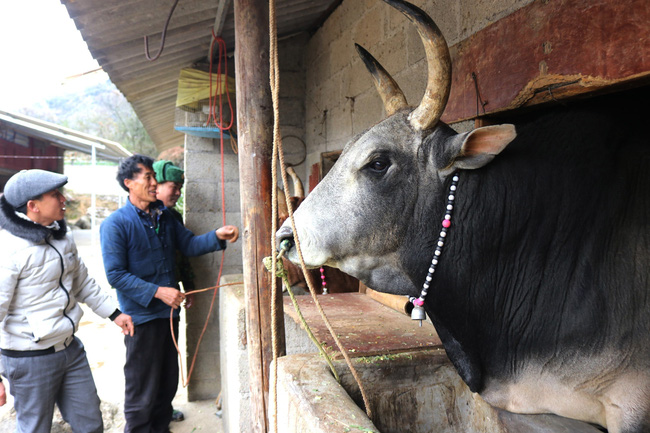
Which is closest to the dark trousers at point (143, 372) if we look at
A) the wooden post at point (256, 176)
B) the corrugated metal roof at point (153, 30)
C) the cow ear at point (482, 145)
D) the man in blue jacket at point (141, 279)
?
the man in blue jacket at point (141, 279)

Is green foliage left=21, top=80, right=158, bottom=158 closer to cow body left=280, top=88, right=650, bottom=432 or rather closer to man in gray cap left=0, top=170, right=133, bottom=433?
man in gray cap left=0, top=170, right=133, bottom=433

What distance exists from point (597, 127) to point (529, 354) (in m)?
0.86

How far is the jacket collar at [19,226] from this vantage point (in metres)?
2.82

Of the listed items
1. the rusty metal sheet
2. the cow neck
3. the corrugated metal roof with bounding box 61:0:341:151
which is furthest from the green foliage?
the cow neck

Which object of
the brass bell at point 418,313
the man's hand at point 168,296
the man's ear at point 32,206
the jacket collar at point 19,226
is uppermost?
the man's ear at point 32,206

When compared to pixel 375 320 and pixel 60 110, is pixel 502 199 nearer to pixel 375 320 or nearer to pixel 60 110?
pixel 375 320

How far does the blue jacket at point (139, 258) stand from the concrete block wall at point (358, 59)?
1.80 metres

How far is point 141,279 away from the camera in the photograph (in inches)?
146

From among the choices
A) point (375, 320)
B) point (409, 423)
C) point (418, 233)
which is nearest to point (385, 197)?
point (418, 233)

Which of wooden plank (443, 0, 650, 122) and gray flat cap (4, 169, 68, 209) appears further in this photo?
gray flat cap (4, 169, 68, 209)

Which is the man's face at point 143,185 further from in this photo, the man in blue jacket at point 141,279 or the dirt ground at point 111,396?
the dirt ground at point 111,396

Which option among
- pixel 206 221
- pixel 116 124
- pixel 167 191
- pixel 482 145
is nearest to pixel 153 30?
pixel 167 191

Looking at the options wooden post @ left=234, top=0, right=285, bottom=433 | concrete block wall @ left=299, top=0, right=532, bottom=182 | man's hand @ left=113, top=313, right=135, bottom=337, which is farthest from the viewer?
man's hand @ left=113, top=313, right=135, bottom=337

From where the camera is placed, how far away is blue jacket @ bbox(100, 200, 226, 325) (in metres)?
3.60
